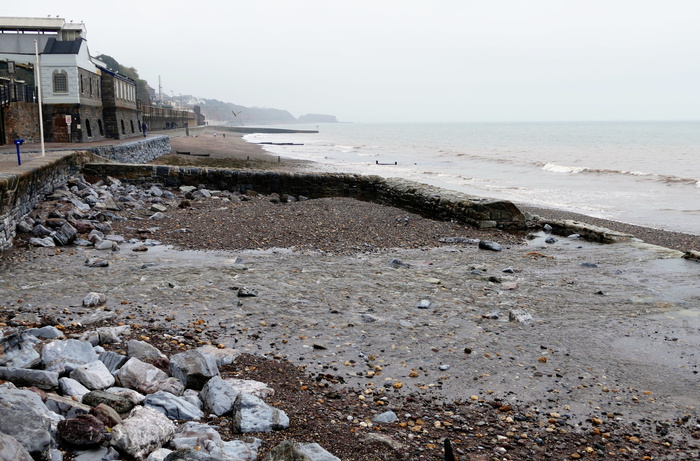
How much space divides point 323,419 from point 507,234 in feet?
28.1

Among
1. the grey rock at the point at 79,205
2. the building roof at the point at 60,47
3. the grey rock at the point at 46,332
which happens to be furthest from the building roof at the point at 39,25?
the grey rock at the point at 46,332

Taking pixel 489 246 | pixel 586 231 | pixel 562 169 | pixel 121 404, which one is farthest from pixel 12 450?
pixel 562 169

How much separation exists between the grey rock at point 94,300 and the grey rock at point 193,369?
242 centimetres

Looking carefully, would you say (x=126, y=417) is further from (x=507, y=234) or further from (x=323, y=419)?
(x=507, y=234)

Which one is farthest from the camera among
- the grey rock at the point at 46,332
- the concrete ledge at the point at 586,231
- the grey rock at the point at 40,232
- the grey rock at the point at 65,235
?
the concrete ledge at the point at 586,231

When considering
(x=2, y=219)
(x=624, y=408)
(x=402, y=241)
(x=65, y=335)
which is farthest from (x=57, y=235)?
(x=624, y=408)

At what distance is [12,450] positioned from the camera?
2691mm

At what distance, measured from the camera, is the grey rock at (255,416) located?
12.2 feet

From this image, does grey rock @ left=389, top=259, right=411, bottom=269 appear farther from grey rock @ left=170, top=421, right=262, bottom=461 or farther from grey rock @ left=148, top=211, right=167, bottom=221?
grey rock @ left=148, top=211, right=167, bottom=221

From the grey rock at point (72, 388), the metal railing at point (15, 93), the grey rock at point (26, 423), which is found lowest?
the grey rock at point (72, 388)

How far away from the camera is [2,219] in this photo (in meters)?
8.80

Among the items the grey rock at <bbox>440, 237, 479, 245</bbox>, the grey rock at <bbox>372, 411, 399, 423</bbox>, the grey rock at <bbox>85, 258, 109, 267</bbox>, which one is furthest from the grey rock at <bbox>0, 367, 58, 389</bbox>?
the grey rock at <bbox>440, 237, 479, 245</bbox>

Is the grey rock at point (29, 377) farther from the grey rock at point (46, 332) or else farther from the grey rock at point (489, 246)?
the grey rock at point (489, 246)

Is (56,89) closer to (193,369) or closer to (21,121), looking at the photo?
(21,121)
